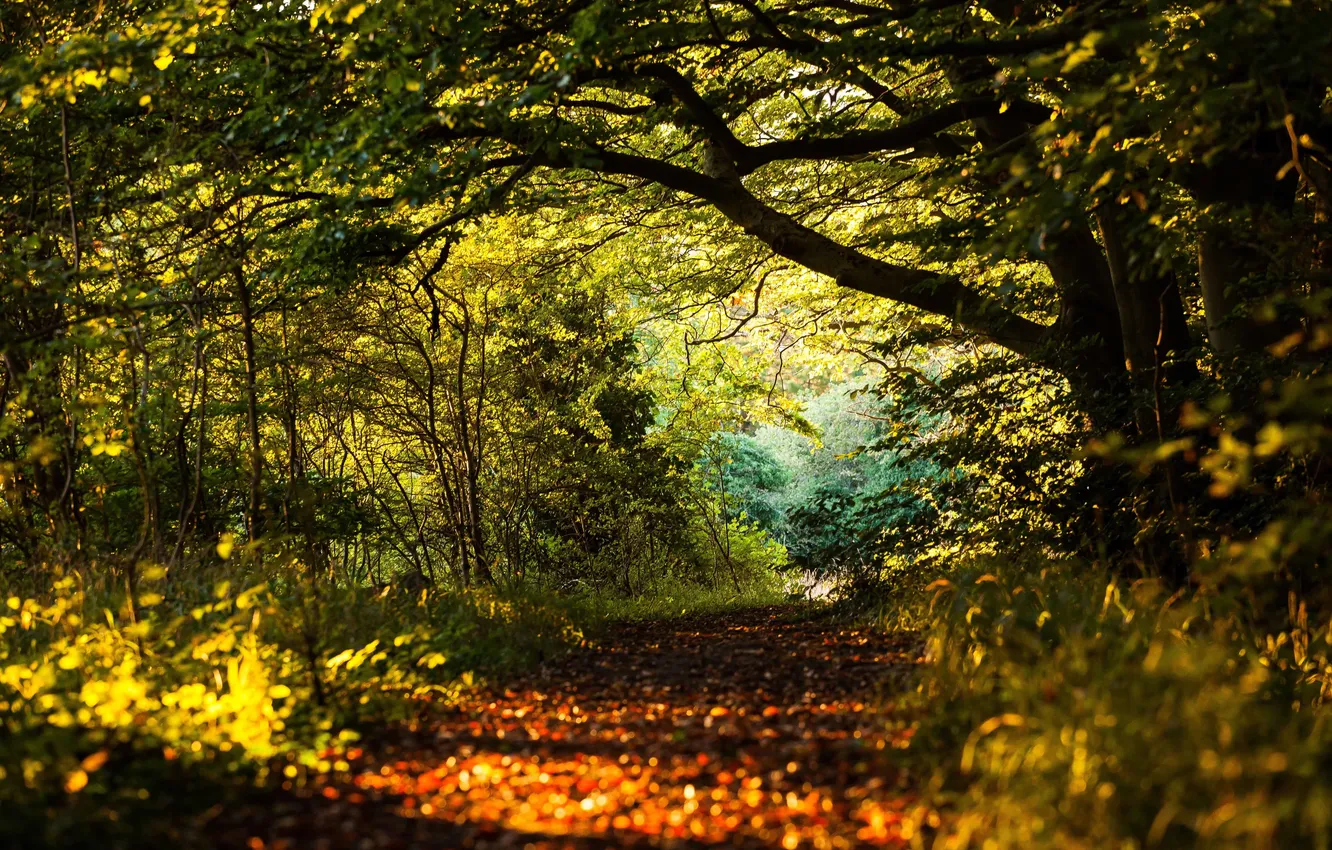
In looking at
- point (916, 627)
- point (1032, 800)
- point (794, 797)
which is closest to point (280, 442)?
point (916, 627)

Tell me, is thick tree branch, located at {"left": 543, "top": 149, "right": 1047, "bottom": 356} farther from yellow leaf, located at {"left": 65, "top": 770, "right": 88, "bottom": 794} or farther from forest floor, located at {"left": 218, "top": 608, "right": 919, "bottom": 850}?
yellow leaf, located at {"left": 65, "top": 770, "right": 88, "bottom": 794}

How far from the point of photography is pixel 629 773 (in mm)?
Answer: 3691

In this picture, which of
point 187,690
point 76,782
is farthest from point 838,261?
point 76,782

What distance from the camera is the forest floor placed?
10.2 feet

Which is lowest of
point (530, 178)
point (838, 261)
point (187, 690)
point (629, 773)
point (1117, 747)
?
point (629, 773)

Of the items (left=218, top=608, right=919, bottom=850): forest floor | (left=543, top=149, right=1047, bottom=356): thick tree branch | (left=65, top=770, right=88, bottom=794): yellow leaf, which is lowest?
(left=218, top=608, right=919, bottom=850): forest floor

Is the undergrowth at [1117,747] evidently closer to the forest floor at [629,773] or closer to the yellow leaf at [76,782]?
the forest floor at [629,773]

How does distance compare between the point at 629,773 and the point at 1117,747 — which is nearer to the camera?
the point at 1117,747

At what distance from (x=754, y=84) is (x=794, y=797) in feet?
19.8

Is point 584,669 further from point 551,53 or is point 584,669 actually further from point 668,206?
point 668,206

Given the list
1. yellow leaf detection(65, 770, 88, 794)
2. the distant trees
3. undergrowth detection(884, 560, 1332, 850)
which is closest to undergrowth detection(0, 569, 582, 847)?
yellow leaf detection(65, 770, 88, 794)

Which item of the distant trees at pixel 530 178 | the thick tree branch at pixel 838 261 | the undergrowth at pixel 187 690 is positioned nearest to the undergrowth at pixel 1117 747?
the distant trees at pixel 530 178

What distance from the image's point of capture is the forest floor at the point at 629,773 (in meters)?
3.11

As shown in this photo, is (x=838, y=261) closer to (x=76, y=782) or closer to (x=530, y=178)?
(x=530, y=178)
